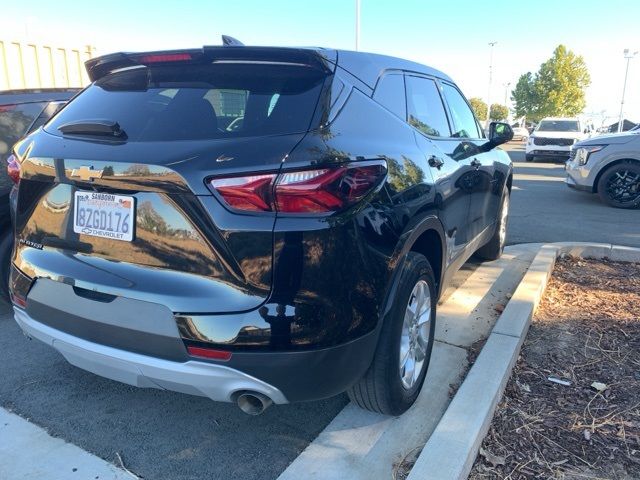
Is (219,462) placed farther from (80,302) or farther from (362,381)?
(80,302)

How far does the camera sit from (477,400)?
8.21 ft

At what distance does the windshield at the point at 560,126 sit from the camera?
63.6ft

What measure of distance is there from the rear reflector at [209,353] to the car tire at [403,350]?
707 millimetres

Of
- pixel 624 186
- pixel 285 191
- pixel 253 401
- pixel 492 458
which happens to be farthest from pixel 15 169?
pixel 624 186

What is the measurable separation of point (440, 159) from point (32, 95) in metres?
3.44

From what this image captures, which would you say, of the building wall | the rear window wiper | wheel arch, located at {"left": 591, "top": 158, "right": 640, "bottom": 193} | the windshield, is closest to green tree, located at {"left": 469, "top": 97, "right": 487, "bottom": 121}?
the windshield

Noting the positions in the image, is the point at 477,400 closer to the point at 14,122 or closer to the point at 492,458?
the point at 492,458

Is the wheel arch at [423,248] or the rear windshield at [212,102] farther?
the wheel arch at [423,248]

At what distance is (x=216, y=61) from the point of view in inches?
87.7

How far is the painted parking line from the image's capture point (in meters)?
2.20

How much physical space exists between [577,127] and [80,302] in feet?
68.8

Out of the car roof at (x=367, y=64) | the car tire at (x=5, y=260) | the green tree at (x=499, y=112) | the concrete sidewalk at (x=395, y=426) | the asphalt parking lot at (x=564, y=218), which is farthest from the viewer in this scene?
the green tree at (x=499, y=112)

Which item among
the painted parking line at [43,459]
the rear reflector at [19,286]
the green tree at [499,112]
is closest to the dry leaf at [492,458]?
the painted parking line at [43,459]

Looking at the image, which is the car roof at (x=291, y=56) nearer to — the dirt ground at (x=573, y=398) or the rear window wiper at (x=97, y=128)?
the rear window wiper at (x=97, y=128)
